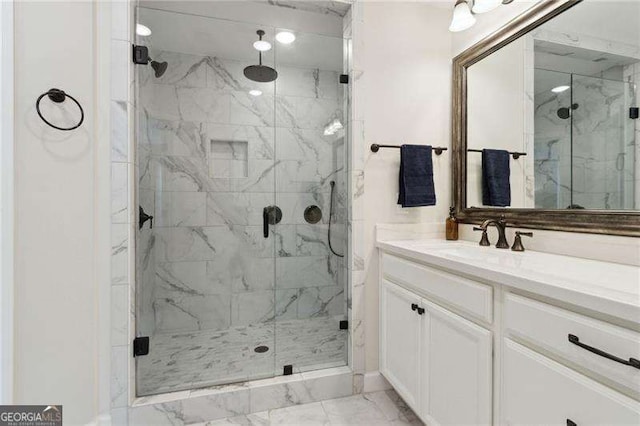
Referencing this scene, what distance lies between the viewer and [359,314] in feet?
6.11

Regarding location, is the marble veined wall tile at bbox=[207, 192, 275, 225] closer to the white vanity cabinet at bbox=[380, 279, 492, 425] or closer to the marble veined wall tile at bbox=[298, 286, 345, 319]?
the marble veined wall tile at bbox=[298, 286, 345, 319]

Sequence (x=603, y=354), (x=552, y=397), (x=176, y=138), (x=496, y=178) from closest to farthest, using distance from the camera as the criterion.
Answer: (x=603, y=354), (x=552, y=397), (x=496, y=178), (x=176, y=138)

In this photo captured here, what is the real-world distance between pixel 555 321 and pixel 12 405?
200 cm

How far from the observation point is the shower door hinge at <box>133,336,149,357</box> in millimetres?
1576

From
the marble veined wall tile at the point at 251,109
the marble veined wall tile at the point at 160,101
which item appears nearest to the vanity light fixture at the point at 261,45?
the marble veined wall tile at the point at 251,109

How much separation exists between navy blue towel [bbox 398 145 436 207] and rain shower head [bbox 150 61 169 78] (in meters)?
1.58

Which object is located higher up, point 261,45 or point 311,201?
point 261,45

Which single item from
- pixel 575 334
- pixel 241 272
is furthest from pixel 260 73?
pixel 575 334

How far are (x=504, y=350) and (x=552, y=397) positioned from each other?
17 cm

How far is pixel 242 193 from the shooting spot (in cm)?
211

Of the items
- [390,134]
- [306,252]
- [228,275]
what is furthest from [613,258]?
[228,275]

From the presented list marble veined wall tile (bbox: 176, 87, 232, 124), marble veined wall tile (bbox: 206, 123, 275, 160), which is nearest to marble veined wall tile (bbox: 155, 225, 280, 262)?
marble veined wall tile (bbox: 206, 123, 275, 160)

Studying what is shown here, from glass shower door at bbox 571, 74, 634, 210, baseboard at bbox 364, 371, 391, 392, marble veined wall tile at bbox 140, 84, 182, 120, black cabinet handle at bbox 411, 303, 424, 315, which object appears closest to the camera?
glass shower door at bbox 571, 74, 634, 210

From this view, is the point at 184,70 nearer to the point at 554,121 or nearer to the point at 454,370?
the point at 554,121
